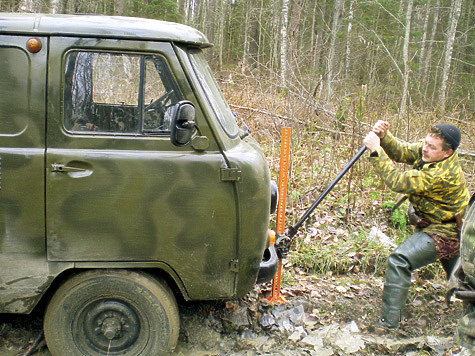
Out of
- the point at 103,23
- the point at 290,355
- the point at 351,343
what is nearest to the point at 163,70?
the point at 103,23

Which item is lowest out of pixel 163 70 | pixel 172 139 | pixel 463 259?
pixel 463 259

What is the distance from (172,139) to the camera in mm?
2811

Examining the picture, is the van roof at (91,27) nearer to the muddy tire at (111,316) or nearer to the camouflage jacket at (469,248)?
the muddy tire at (111,316)

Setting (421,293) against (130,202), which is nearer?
(130,202)

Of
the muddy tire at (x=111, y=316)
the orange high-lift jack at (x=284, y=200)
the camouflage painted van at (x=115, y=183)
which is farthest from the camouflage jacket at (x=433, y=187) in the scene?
the muddy tire at (x=111, y=316)

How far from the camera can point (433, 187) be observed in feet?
12.2

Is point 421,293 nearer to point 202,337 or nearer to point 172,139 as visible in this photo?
point 202,337

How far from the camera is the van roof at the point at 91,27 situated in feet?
9.11

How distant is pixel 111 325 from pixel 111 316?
0.21 ft

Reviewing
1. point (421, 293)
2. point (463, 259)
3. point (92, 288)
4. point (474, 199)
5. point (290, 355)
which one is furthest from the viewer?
point (421, 293)

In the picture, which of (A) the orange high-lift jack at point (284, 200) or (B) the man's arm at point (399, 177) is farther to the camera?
(A) the orange high-lift jack at point (284, 200)

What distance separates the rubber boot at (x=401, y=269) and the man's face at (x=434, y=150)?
72 centimetres

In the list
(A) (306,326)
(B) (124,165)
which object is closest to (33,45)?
(B) (124,165)

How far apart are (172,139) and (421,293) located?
3.33 m
